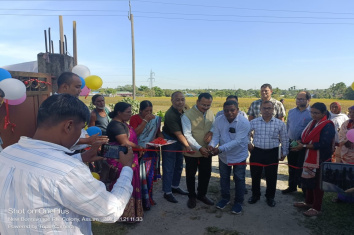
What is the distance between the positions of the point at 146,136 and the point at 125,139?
853 mm

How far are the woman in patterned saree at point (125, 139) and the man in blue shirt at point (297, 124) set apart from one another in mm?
2849

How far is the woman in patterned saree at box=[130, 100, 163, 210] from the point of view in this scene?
375 cm

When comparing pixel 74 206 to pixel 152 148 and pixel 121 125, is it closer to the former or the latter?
pixel 121 125

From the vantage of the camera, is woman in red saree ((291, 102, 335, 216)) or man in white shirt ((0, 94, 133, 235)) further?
woman in red saree ((291, 102, 335, 216))

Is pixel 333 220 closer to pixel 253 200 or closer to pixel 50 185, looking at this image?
pixel 253 200

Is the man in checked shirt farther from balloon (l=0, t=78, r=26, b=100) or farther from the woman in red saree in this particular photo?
balloon (l=0, t=78, r=26, b=100)

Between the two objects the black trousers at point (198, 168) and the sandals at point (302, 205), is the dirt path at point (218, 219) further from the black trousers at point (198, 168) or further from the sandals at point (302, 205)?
the black trousers at point (198, 168)

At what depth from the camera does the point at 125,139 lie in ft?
10.2

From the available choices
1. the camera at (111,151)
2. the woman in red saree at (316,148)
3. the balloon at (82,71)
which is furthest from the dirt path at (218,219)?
the balloon at (82,71)

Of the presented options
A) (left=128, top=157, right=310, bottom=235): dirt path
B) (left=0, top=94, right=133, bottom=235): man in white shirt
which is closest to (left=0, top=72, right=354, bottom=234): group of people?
(left=128, top=157, right=310, bottom=235): dirt path

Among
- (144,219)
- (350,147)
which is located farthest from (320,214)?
(144,219)

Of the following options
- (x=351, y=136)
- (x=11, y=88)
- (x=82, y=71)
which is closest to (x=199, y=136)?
(x=351, y=136)

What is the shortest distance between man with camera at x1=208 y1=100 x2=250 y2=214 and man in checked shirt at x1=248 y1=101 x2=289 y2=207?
333mm

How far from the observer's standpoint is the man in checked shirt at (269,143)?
12.8 ft
